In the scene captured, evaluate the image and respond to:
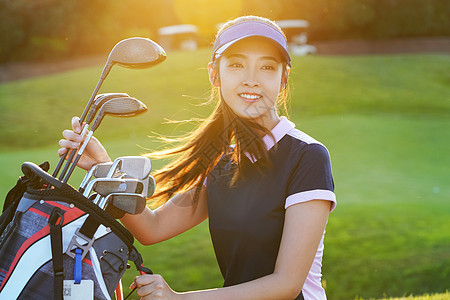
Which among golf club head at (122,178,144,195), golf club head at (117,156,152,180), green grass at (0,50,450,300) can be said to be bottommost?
green grass at (0,50,450,300)

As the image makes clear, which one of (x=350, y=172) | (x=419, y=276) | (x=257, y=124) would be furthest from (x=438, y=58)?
(x=257, y=124)

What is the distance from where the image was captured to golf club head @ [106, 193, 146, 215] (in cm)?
169

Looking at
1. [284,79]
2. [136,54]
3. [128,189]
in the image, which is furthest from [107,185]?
[284,79]

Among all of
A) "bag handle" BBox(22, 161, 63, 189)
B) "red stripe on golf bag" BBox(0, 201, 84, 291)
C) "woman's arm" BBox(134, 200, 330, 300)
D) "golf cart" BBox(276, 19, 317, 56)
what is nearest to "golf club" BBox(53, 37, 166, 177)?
"bag handle" BBox(22, 161, 63, 189)

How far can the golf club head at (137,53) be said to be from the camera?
1.82 meters

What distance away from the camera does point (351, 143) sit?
43.7ft

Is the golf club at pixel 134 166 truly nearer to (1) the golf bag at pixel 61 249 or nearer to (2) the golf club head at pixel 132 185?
(2) the golf club head at pixel 132 185

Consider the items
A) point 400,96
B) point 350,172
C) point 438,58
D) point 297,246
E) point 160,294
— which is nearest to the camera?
point 160,294

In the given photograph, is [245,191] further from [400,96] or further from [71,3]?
[71,3]

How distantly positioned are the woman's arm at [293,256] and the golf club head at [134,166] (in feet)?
1.40

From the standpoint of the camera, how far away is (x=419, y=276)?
20.9ft

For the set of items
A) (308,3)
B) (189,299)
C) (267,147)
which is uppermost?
(308,3)

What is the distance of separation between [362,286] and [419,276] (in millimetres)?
781

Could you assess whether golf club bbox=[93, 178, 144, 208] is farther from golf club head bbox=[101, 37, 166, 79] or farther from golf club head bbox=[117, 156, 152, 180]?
golf club head bbox=[101, 37, 166, 79]
